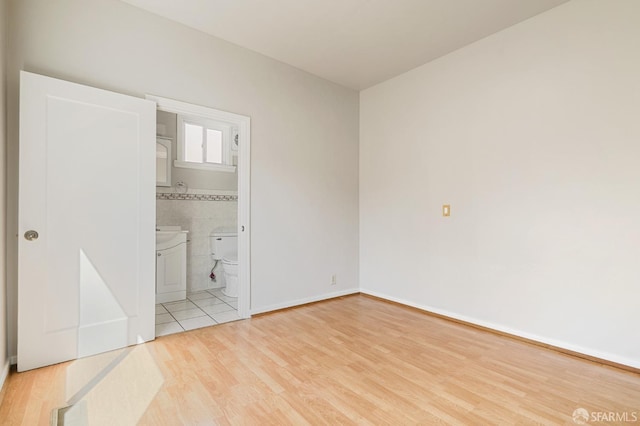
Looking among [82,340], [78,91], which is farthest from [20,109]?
[82,340]

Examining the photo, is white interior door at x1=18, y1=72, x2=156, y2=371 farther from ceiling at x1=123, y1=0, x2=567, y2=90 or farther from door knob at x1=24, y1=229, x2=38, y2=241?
ceiling at x1=123, y1=0, x2=567, y2=90

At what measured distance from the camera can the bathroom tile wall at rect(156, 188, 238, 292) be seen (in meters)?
4.00

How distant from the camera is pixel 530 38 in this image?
8.76 ft

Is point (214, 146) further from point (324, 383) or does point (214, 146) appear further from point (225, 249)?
point (324, 383)

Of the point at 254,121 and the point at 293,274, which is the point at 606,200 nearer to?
the point at 293,274

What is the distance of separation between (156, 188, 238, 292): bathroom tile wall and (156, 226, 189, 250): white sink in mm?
206

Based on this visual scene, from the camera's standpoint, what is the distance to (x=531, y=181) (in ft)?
8.77

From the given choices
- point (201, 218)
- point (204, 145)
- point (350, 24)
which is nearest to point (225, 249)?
point (201, 218)

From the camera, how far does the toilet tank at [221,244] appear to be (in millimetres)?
4188

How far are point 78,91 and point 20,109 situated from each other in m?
0.36

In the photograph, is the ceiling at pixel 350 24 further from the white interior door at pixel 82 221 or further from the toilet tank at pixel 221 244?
the toilet tank at pixel 221 244

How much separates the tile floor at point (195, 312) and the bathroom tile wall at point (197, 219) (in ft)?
1.02

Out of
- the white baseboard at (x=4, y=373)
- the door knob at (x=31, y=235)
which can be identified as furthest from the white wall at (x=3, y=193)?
the door knob at (x=31, y=235)

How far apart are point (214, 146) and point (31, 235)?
275 cm
